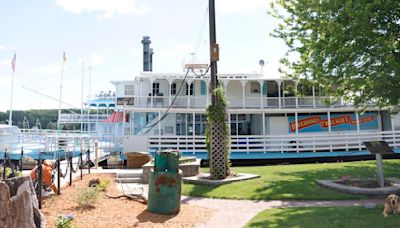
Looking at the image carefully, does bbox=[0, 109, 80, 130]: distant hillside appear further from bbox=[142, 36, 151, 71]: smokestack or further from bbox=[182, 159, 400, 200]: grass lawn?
bbox=[182, 159, 400, 200]: grass lawn

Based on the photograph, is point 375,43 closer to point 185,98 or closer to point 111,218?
point 111,218

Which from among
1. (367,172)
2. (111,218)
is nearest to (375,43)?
(367,172)

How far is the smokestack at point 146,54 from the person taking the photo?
33994 mm

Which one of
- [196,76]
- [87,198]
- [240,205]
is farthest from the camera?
[196,76]

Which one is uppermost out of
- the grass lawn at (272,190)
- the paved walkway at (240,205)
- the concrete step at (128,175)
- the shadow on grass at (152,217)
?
the concrete step at (128,175)

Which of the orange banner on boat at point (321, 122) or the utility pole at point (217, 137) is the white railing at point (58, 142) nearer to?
the utility pole at point (217, 137)

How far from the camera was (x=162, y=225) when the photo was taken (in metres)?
6.09

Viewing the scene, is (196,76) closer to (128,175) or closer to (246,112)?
(246,112)

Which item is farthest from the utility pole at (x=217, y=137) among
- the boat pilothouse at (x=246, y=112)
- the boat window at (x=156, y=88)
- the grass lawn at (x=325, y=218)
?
the boat window at (x=156, y=88)

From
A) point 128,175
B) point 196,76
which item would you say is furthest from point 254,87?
point 128,175

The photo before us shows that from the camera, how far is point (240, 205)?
8.18 metres

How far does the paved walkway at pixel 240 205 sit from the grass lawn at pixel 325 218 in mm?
383

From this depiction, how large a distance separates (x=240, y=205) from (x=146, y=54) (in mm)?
28454

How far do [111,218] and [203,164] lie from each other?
12951mm
